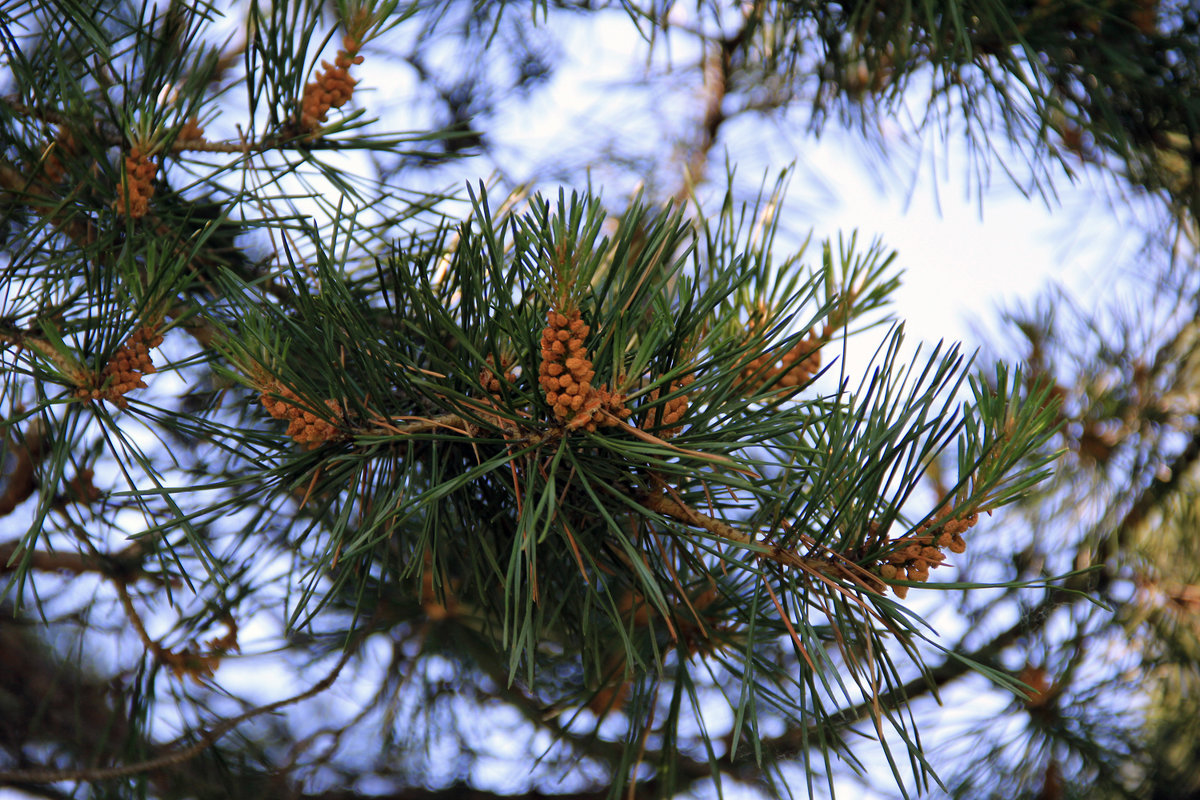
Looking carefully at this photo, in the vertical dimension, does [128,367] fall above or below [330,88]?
below

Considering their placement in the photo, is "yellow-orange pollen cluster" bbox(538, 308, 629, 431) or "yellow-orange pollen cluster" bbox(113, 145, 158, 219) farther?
"yellow-orange pollen cluster" bbox(113, 145, 158, 219)

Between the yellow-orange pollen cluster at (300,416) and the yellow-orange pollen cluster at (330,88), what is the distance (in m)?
0.16

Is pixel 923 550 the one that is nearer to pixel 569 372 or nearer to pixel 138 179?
pixel 569 372

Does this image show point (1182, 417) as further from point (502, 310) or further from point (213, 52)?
point (213, 52)

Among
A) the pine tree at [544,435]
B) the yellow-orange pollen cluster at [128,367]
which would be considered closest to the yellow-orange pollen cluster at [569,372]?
the pine tree at [544,435]

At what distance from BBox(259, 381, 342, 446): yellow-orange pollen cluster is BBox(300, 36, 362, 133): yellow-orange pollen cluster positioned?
16cm

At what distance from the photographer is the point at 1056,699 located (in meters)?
0.75

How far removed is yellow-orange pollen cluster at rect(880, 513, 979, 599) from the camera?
14.2 inches

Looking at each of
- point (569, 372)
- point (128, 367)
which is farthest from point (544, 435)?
point (128, 367)

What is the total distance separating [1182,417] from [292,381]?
79 centimetres

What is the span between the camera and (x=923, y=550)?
1.19 ft

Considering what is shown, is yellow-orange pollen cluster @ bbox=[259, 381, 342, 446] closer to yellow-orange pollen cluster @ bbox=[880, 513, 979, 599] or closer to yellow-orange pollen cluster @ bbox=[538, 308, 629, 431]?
yellow-orange pollen cluster @ bbox=[538, 308, 629, 431]

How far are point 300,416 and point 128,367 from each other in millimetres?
91

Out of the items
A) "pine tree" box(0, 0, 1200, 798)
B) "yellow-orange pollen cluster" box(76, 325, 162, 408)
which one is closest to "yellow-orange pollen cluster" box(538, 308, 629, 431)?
"pine tree" box(0, 0, 1200, 798)
